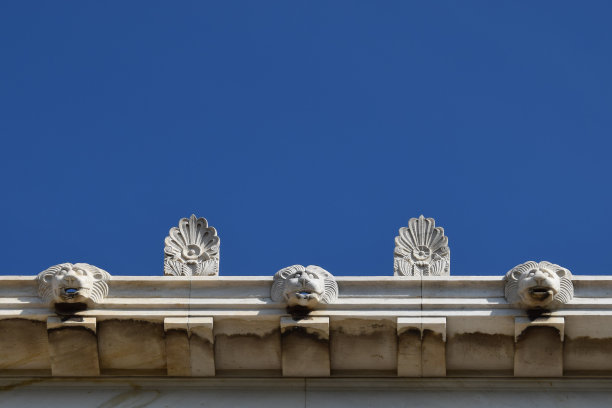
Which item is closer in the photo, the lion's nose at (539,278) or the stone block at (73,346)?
the lion's nose at (539,278)

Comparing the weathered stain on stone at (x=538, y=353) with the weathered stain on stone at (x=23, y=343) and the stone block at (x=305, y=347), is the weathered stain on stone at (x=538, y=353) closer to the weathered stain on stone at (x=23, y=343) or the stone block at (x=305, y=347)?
the stone block at (x=305, y=347)

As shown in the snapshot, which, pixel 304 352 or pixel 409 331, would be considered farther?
pixel 304 352

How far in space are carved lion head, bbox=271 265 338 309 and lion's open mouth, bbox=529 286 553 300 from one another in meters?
2.55

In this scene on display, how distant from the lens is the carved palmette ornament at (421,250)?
1773 centimetres

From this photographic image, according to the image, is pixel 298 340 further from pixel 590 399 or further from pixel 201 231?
pixel 590 399

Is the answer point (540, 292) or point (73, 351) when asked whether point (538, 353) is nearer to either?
point (540, 292)

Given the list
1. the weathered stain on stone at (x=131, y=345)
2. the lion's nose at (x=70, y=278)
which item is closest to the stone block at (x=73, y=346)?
the weathered stain on stone at (x=131, y=345)

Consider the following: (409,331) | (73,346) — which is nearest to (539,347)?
(409,331)

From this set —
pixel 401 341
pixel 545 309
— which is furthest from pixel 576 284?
pixel 401 341

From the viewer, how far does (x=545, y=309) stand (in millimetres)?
16734

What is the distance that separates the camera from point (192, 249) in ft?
59.5

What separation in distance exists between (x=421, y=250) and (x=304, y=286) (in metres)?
2.09

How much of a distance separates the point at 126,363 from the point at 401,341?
365 centimetres

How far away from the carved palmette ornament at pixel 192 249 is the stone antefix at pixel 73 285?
1.08 m
